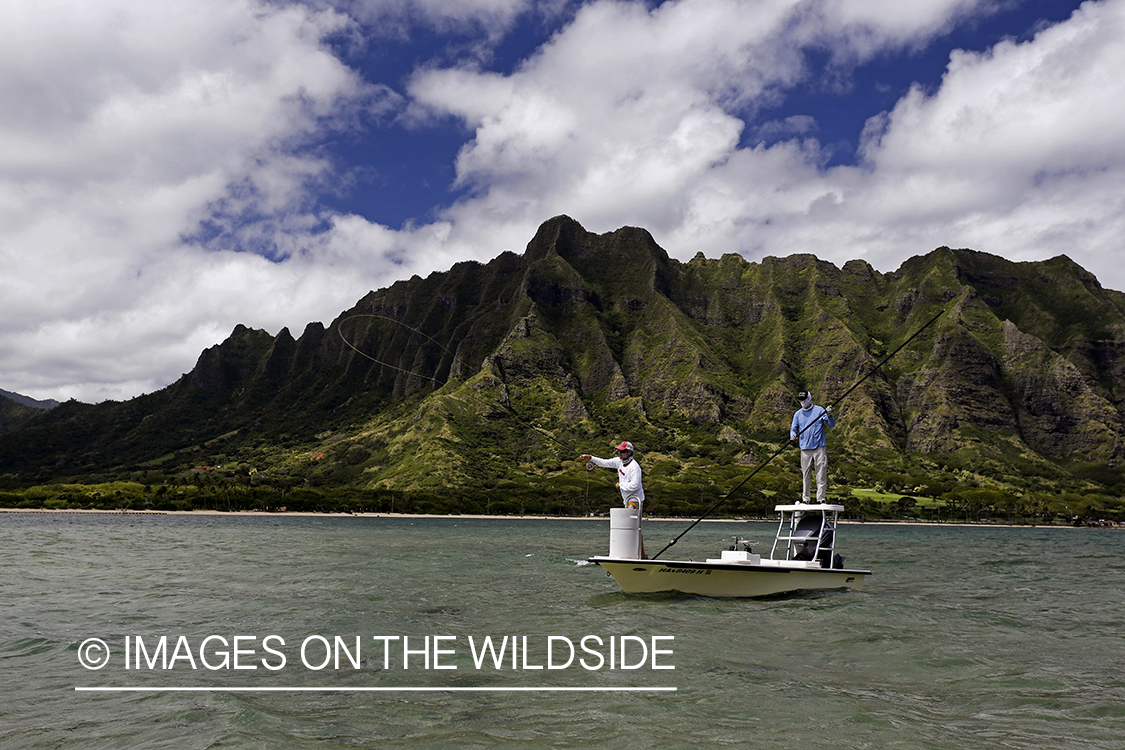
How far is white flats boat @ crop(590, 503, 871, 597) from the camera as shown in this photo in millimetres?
18422

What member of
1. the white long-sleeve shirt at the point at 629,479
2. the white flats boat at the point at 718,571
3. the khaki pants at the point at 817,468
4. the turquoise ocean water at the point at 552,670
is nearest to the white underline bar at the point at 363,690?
the turquoise ocean water at the point at 552,670

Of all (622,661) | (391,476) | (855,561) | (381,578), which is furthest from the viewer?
(391,476)

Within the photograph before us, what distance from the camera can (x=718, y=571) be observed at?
18766 mm

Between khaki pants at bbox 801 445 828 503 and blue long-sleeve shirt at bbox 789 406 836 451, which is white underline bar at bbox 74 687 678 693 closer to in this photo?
blue long-sleeve shirt at bbox 789 406 836 451

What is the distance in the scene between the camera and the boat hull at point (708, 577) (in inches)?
727

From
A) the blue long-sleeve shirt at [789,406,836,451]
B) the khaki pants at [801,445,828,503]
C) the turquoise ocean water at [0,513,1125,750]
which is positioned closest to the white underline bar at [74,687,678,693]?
the turquoise ocean water at [0,513,1125,750]

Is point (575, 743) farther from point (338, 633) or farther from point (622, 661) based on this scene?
point (338, 633)

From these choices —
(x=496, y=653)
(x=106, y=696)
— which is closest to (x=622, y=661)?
(x=496, y=653)

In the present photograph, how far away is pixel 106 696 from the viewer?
9914 mm

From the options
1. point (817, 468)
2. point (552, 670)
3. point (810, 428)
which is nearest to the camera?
point (552, 670)

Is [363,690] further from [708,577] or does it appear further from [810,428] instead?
[810,428]

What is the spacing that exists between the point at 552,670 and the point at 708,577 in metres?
8.25

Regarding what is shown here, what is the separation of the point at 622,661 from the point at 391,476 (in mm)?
183856

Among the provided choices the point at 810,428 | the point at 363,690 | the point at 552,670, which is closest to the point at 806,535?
the point at 810,428
